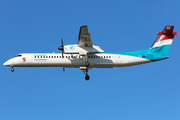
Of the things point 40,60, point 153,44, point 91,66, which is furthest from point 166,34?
point 40,60

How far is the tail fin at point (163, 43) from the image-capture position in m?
34.8

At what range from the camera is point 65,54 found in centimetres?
3459

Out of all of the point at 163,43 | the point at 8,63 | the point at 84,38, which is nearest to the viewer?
the point at 84,38

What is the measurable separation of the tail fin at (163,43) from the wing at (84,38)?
8.26 metres

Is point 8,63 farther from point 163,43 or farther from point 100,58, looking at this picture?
point 163,43

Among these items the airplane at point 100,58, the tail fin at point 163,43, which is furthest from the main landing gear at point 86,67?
the tail fin at point 163,43

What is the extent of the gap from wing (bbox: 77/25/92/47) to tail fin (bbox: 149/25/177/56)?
325 inches

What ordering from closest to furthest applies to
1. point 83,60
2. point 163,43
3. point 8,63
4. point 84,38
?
1. point 84,38
2. point 83,60
3. point 163,43
4. point 8,63

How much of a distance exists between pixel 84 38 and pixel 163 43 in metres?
10.4

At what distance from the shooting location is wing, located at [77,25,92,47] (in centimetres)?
3017

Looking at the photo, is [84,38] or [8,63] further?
[8,63]

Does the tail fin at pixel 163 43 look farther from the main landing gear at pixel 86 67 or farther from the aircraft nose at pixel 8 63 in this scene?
the aircraft nose at pixel 8 63

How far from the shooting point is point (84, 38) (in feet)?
105

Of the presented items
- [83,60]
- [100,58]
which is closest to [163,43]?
[100,58]
